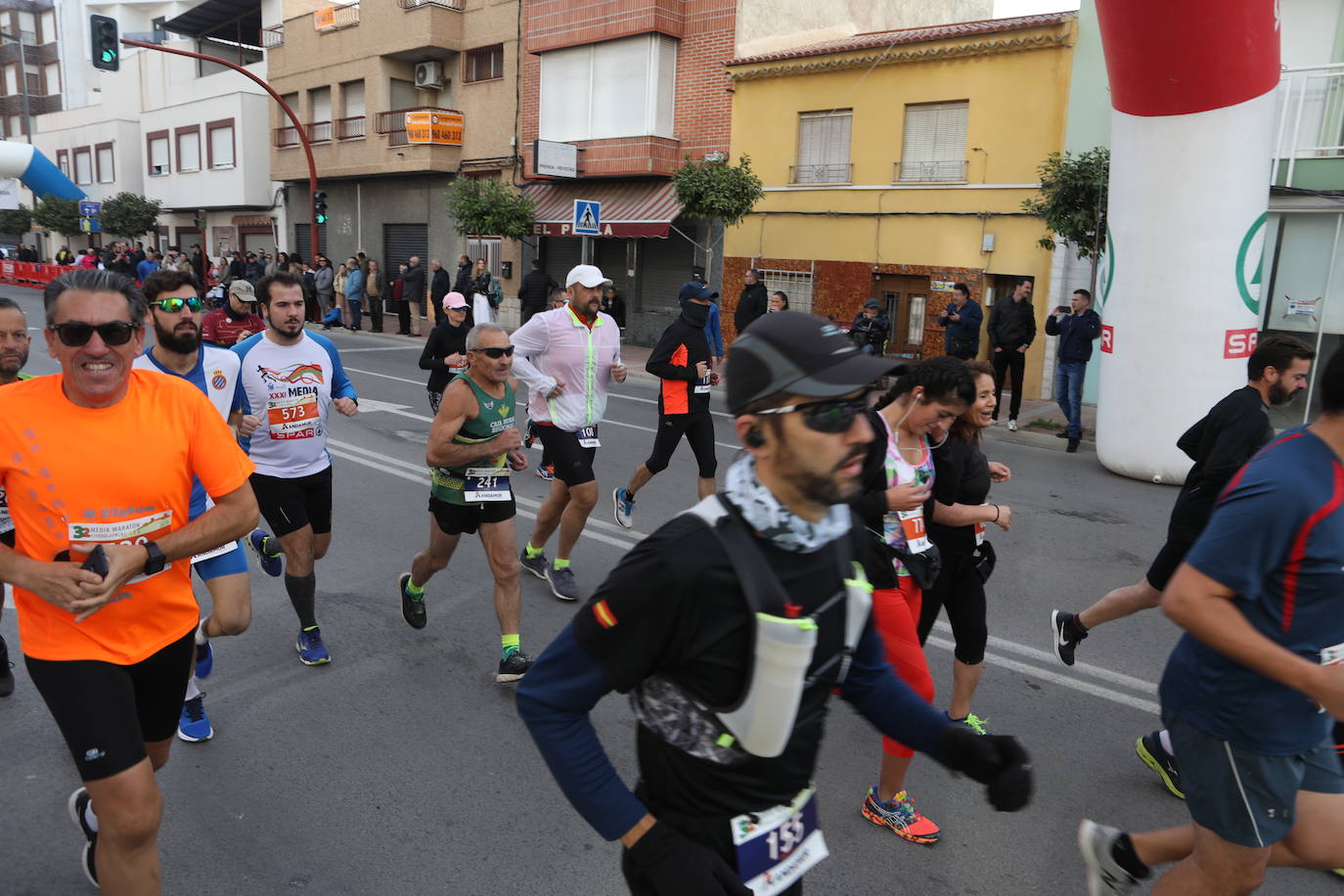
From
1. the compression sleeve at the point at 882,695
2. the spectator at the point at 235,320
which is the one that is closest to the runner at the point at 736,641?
the compression sleeve at the point at 882,695

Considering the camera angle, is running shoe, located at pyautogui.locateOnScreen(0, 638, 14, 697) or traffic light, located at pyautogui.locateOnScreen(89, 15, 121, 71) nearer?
running shoe, located at pyautogui.locateOnScreen(0, 638, 14, 697)

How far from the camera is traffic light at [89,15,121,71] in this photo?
18953 mm

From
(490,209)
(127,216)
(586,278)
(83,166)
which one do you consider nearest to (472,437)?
(586,278)

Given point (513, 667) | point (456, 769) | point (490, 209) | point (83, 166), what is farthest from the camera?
point (83, 166)

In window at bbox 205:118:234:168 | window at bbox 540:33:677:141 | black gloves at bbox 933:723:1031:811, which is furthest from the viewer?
window at bbox 205:118:234:168

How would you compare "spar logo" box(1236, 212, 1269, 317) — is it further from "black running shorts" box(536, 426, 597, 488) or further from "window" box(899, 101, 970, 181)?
"window" box(899, 101, 970, 181)

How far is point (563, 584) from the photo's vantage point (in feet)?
19.3

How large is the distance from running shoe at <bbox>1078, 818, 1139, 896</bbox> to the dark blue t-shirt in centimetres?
66

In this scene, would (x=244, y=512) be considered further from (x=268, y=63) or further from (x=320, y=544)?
(x=268, y=63)

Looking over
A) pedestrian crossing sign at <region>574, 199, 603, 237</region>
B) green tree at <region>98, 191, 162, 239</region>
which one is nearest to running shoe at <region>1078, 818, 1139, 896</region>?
pedestrian crossing sign at <region>574, 199, 603, 237</region>

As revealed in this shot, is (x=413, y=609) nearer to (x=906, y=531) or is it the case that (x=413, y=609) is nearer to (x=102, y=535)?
(x=102, y=535)

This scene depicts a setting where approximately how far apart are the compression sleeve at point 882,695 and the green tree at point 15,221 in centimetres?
5624

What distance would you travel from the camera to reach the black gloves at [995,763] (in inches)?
72.6

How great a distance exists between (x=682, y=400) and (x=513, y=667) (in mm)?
Answer: 3234
